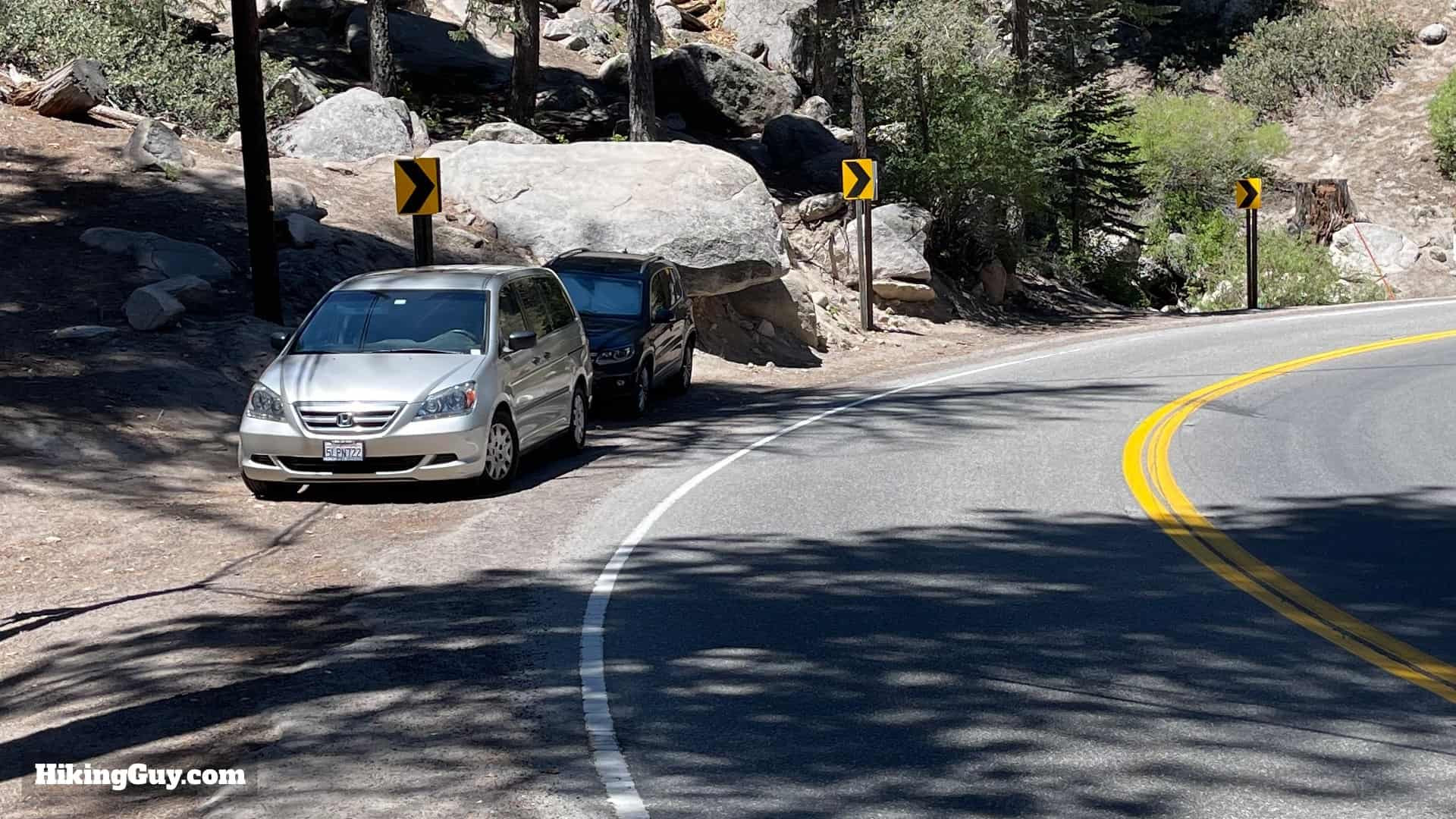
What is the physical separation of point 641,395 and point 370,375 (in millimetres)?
5774

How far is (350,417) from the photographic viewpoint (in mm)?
11539

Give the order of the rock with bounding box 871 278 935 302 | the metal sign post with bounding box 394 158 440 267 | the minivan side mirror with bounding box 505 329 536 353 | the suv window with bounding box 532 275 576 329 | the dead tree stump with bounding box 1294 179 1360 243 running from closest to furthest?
the minivan side mirror with bounding box 505 329 536 353 → the suv window with bounding box 532 275 576 329 → the metal sign post with bounding box 394 158 440 267 → the rock with bounding box 871 278 935 302 → the dead tree stump with bounding box 1294 179 1360 243

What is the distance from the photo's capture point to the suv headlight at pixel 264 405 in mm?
11711

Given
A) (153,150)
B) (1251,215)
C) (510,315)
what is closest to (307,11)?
(153,150)

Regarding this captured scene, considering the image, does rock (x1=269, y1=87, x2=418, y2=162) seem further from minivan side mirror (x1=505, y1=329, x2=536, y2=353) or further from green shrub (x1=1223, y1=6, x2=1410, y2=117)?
green shrub (x1=1223, y1=6, x2=1410, y2=117)

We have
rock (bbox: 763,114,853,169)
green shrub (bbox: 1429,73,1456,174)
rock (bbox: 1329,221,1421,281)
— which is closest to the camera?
rock (bbox: 763,114,853,169)

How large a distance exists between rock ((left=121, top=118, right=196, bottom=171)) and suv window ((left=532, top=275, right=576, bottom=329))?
9449 millimetres

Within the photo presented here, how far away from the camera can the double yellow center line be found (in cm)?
664

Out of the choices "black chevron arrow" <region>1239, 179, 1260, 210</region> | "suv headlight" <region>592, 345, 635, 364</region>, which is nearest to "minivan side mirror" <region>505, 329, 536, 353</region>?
"suv headlight" <region>592, 345, 635, 364</region>

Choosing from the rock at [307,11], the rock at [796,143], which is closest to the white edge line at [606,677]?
the rock at [796,143]

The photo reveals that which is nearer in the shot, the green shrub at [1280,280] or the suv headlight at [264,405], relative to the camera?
the suv headlight at [264,405]

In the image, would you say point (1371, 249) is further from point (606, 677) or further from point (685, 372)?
point (606, 677)

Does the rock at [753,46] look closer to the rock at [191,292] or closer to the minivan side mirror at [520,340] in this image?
the rock at [191,292]

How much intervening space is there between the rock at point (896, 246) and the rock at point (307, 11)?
1705 cm
